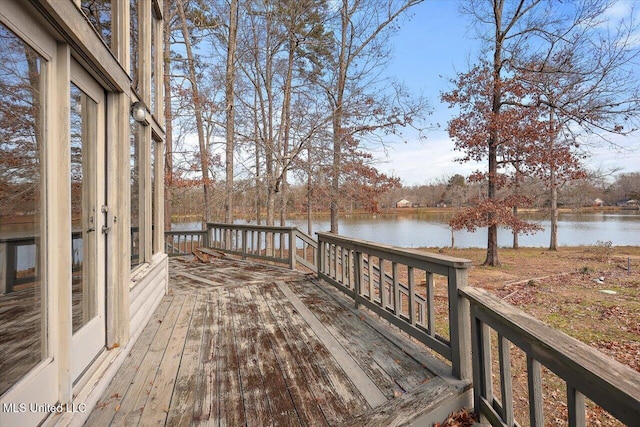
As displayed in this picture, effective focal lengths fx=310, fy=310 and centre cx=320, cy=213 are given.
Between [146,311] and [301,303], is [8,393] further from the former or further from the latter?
[301,303]

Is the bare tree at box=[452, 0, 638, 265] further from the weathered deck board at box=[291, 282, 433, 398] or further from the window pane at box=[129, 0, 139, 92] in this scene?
the window pane at box=[129, 0, 139, 92]

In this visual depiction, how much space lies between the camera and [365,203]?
9.68 m

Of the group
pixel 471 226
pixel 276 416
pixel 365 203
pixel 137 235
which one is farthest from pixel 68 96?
pixel 471 226

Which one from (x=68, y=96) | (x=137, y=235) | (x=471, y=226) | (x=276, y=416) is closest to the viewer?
(x=68, y=96)

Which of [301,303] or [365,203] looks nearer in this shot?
[301,303]

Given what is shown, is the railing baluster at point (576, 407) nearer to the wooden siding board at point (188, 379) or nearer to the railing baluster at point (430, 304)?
the railing baluster at point (430, 304)

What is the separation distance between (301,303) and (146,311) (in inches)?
60.7

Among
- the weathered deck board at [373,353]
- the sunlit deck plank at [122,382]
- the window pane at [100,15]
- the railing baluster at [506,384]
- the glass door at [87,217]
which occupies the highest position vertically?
the window pane at [100,15]

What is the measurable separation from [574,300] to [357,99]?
7254 mm

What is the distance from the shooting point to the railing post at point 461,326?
1.87m

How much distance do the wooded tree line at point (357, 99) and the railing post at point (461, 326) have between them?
22.4ft

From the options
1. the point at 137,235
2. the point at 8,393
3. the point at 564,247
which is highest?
the point at 137,235

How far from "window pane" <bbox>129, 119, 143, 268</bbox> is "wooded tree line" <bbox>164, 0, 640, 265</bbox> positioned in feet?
18.3

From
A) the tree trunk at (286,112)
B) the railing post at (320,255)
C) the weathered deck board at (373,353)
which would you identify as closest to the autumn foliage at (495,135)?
the tree trunk at (286,112)
